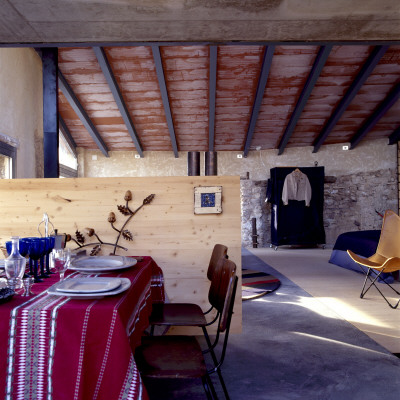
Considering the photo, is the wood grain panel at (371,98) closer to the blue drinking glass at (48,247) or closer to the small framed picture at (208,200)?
the small framed picture at (208,200)

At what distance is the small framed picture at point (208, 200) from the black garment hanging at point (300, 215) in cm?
550

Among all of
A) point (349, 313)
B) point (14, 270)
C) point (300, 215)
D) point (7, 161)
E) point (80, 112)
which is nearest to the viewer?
point (14, 270)

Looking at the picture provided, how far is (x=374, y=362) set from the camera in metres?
2.29

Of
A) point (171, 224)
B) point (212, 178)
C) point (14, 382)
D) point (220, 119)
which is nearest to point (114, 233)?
point (171, 224)

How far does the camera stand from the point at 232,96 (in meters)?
6.52

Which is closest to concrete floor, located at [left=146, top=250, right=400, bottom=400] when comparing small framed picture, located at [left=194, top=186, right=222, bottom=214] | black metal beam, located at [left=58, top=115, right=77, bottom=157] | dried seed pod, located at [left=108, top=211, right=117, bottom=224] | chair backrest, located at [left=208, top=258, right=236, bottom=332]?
chair backrest, located at [left=208, top=258, right=236, bottom=332]

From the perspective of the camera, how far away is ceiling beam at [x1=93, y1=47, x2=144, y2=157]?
5.23 metres

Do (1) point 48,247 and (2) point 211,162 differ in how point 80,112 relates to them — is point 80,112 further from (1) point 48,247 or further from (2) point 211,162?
(1) point 48,247

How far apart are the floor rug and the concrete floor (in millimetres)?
636

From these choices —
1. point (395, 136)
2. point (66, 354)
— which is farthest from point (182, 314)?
point (395, 136)

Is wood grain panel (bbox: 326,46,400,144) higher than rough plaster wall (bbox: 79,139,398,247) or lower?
higher

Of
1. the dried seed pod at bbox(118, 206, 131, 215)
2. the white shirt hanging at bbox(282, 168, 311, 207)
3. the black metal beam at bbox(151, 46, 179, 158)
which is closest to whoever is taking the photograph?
the dried seed pod at bbox(118, 206, 131, 215)

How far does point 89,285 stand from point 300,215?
23.7 ft

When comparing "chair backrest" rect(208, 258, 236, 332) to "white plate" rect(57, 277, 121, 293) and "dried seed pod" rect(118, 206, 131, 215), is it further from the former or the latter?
"dried seed pod" rect(118, 206, 131, 215)
